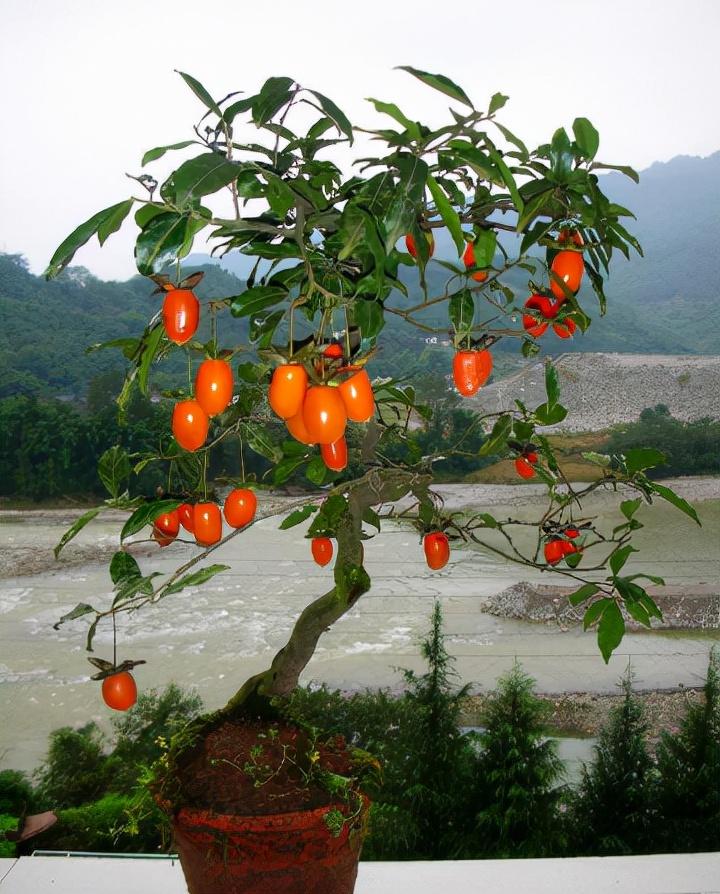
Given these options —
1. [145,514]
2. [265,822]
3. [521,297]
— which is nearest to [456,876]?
[265,822]

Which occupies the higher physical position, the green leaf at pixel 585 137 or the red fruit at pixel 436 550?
the green leaf at pixel 585 137

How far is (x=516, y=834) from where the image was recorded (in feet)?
8.04

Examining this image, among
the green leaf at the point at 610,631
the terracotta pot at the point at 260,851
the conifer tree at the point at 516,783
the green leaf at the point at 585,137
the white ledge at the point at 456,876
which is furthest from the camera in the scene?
the conifer tree at the point at 516,783

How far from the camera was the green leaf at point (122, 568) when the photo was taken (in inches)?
49.3

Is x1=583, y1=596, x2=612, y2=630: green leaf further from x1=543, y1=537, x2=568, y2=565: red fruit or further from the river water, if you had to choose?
the river water

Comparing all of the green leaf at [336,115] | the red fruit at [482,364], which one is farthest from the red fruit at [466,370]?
the green leaf at [336,115]

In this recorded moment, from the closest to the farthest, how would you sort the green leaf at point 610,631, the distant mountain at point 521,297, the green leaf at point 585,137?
the green leaf at point 585,137, the green leaf at point 610,631, the distant mountain at point 521,297

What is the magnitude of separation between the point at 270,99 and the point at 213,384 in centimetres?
31

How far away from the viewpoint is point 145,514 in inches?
45.5

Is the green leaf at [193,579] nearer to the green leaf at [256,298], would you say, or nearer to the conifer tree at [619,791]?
the green leaf at [256,298]

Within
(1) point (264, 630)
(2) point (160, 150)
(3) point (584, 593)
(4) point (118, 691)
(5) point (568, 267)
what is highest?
(2) point (160, 150)

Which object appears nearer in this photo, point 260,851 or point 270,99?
point 270,99

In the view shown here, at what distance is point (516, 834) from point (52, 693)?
4.41 feet

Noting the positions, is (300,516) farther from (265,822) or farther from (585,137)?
(585,137)
